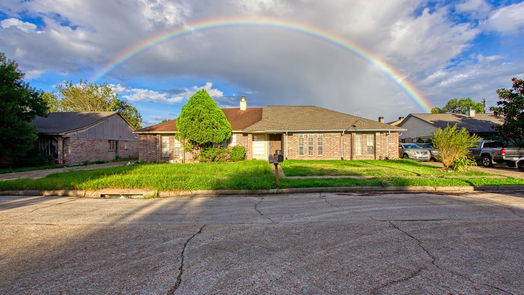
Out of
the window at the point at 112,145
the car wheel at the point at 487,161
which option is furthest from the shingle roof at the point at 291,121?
the window at the point at 112,145

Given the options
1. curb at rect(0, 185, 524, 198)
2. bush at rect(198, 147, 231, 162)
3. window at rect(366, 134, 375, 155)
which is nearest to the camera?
curb at rect(0, 185, 524, 198)

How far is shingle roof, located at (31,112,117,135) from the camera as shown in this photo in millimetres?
20700

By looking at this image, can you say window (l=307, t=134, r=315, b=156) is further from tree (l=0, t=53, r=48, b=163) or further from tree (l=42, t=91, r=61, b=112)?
tree (l=42, t=91, r=61, b=112)

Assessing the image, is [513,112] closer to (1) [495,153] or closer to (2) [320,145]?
(1) [495,153]

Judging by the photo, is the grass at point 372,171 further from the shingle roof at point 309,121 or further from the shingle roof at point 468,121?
the shingle roof at point 468,121

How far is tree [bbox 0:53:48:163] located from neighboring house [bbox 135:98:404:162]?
6735 mm

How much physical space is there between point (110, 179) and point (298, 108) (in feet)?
59.6

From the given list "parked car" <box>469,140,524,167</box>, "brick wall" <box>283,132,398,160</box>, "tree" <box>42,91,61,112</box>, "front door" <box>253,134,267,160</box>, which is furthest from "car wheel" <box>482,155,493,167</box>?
"tree" <box>42,91,61,112</box>

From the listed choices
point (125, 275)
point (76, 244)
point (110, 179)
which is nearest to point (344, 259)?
point (125, 275)

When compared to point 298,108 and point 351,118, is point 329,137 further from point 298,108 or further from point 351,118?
point 298,108

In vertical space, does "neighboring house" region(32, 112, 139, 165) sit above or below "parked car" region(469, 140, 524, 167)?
above

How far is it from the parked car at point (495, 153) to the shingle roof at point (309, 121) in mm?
4848

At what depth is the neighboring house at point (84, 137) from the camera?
20234mm

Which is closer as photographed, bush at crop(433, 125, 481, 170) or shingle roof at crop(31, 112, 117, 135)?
bush at crop(433, 125, 481, 170)
